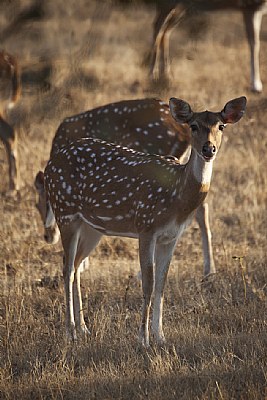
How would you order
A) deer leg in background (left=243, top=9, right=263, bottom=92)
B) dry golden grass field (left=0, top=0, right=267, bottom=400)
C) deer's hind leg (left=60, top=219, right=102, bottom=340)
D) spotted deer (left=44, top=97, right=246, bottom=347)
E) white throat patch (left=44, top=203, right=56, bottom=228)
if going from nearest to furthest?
dry golden grass field (left=0, top=0, right=267, bottom=400) → spotted deer (left=44, top=97, right=246, bottom=347) → deer's hind leg (left=60, top=219, right=102, bottom=340) → white throat patch (left=44, top=203, right=56, bottom=228) → deer leg in background (left=243, top=9, right=263, bottom=92)

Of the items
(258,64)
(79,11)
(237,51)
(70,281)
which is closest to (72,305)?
(70,281)

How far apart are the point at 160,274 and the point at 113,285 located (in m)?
1.12

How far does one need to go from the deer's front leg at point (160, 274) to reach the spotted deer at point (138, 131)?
1596 mm

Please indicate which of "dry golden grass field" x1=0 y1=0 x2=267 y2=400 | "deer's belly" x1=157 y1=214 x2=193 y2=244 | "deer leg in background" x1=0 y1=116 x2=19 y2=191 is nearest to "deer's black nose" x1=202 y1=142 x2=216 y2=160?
"dry golden grass field" x1=0 y1=0 x2=267 y2=400

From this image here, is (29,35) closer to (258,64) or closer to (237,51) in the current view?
(258,64)

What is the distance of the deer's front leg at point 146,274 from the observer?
7.14 m

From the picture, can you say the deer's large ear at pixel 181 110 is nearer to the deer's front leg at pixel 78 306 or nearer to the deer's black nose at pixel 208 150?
the deer's black nose at pixel 208 150

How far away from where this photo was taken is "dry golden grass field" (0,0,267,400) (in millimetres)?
5059

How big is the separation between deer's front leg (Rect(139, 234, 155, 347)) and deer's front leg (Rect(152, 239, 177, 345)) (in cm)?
18

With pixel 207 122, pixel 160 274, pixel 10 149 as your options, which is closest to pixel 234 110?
pixel 207 122

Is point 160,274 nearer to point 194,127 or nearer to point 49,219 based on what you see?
point 194,127

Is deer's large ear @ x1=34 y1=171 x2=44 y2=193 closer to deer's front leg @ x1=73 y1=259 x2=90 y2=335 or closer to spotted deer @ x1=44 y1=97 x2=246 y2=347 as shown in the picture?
spotted deer @ x1=44 y1=97 x2=246 y2=347

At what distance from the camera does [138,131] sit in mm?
9219

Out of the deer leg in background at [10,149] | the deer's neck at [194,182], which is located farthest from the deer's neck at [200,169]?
the deer leg in background at [10,149]
